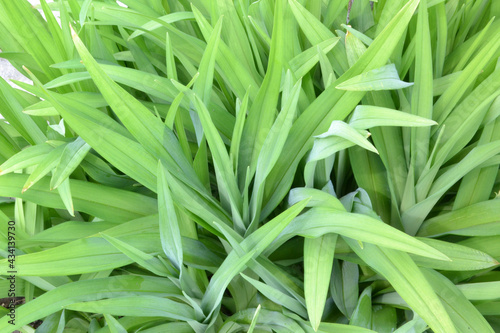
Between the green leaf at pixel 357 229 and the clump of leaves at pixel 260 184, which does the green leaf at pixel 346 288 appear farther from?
the green leaf at pixel 357 229

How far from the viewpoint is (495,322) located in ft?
2.20

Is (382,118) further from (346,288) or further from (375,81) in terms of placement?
(346,288)

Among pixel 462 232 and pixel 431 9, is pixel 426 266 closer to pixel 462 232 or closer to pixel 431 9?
pixel 462 232

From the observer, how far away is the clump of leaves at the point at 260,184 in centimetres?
55

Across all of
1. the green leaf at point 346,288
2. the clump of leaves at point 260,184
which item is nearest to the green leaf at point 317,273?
the clump of leaves at point 260,184

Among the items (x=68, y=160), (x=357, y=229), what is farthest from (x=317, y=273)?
(x=68, y=160)

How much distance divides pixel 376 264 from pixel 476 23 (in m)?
0.65

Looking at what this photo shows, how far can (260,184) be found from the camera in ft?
1.90

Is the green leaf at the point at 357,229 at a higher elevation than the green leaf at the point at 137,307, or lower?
higher

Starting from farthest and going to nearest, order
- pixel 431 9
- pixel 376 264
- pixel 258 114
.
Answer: pixel 431 9, pixel 258 114, pixel 376 264

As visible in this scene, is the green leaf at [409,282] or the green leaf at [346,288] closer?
the green leaf at [409,282]

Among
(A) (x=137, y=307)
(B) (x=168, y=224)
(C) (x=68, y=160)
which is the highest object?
(C) (x=68, y=160)

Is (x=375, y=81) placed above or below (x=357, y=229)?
above

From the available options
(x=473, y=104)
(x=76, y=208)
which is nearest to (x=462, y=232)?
(x=473, y=104)
